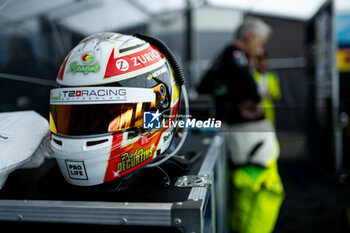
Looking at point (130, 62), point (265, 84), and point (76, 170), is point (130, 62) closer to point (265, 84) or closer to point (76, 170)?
point (76, 170)

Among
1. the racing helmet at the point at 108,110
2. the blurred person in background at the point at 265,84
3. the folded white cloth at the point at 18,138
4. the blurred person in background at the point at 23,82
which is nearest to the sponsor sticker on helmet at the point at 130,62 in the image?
the racing helmet at the point at 108,110

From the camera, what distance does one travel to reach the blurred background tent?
Result: 4.03 feet

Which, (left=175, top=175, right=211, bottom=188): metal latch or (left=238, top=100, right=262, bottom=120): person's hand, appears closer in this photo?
(left=175, top=175, right=211, bottom=188): metal latch

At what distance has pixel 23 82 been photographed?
3.83 ft

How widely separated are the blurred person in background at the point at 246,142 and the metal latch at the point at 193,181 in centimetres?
80

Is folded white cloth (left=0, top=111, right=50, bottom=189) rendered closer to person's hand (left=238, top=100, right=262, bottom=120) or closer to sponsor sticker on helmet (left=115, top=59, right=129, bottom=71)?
sponsor sticker on helmet (left=115, top=59, right=129, bottom=71)

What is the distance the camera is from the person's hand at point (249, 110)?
166 centimetres

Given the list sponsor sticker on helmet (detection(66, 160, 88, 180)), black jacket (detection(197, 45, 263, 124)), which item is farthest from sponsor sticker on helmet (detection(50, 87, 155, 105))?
black jacket (detection(197, 45, 263, 124))

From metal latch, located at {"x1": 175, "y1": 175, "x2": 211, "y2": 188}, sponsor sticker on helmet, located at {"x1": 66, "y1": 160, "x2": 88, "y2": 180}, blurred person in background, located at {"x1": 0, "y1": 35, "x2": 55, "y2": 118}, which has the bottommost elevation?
metal latch, located at {"x1": 175, "y1": 175, "x2": 211, "y2": 188}

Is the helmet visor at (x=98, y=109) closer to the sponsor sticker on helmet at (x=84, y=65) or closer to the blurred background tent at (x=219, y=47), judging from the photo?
the sponsor sticker on helmet at (x=84, y=65)

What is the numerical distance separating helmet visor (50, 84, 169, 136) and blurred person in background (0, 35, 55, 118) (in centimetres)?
44

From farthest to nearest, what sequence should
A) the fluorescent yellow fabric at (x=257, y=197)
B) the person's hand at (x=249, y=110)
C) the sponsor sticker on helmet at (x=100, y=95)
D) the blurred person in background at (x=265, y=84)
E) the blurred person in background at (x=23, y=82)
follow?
the blurred person in background at (x=265, y=84) < the person's hand at (x=249, y=110) < the fluorescent yellow fabric at (x=257, y=197) < the blurred person in background at (x=23, y=82) < the sponsor sticker on helmet at (x=100, y=95)

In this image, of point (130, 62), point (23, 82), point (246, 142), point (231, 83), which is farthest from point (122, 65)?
point (246, 142)

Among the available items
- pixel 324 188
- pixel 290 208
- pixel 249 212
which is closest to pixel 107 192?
pixel 249 212
